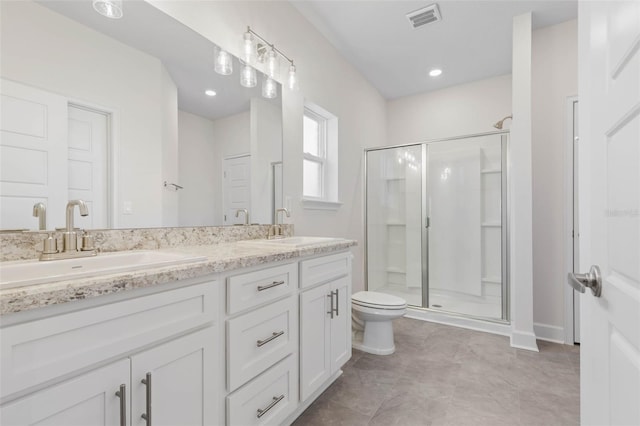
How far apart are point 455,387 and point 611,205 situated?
1615 millimetres

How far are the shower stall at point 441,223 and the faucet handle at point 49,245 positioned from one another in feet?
9.14

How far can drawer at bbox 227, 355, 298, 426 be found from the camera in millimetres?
1128

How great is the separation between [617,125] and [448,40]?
2647mm

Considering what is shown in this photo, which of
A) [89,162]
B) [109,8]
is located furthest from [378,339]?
[109,8]

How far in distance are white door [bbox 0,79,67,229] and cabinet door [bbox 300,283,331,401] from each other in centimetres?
109

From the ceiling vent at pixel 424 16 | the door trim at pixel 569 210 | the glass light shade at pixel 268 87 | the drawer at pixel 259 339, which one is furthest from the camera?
the door trim at pixel 569 210

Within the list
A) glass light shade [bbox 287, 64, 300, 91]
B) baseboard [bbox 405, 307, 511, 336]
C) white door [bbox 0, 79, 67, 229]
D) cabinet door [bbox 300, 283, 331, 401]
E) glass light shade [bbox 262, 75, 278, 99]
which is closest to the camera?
white door [bbox 0, 79, 67, 229]

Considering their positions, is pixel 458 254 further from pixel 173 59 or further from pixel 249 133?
pixel 173 59

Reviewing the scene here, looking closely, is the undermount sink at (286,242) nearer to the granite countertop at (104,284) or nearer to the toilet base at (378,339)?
the granite countertop at (104,284)

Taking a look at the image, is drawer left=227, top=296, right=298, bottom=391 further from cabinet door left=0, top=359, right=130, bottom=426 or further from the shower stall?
the shower stall

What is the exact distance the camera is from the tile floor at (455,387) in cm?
156

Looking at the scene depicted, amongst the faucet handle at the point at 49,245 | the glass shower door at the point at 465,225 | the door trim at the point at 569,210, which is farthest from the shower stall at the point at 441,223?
the faucet handle at the point at 49,245

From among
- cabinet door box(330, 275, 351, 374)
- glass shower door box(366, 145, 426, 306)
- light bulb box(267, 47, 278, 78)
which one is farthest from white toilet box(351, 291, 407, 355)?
light bulb box(267, 47, 278, 78)

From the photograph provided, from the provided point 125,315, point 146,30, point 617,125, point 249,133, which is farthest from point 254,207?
point 617,125
